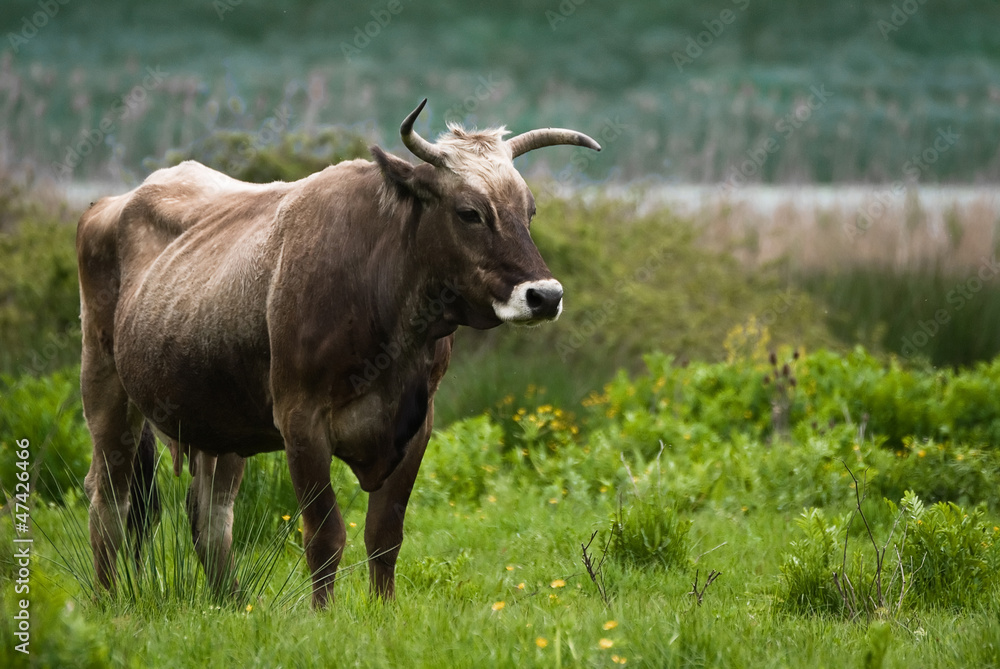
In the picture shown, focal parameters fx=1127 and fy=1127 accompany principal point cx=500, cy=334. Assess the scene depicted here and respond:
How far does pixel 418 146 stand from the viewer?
14.3 ft

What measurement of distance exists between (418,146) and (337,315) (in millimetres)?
739

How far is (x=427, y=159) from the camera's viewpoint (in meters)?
4.44

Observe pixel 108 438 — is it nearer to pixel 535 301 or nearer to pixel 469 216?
pixel 469 216

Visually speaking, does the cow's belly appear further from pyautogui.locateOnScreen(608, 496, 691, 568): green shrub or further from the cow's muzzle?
pyautogui.locateOnScreen(608, 496, 691, 568): green shrub

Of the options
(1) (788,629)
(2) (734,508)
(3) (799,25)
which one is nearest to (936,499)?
(2) (734,508)

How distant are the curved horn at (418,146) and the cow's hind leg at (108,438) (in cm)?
231

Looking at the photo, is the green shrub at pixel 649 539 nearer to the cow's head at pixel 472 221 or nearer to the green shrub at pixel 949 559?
the green shrub at pixel 949 559

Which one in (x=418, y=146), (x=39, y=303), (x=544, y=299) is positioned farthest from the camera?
(x=39, y=303)

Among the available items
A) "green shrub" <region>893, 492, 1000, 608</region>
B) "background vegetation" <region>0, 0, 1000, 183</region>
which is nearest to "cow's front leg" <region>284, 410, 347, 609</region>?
"green shrub" <region>893, 492, 1000, 608</region>

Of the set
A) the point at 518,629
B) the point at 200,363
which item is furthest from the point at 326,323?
the point at 518,629

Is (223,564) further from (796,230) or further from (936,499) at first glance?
(796,230)

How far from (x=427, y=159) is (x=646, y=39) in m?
31.6

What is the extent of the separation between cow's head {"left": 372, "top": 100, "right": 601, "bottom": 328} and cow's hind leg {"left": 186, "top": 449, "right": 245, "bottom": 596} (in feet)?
4.98

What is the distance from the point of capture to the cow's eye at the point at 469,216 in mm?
4391
